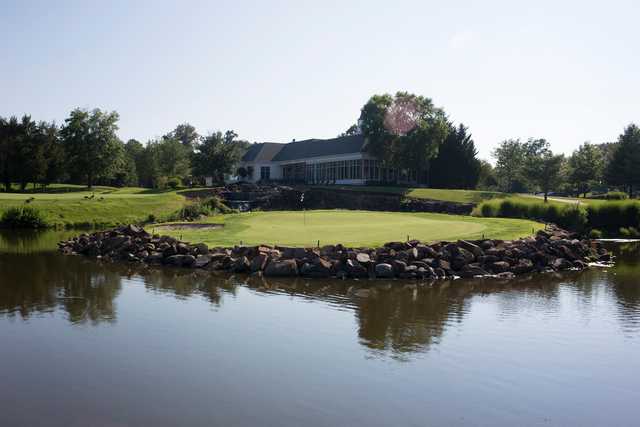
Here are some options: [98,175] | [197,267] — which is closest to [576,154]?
[98,175]

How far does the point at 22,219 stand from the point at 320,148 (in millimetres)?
41439

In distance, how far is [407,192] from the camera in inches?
2242

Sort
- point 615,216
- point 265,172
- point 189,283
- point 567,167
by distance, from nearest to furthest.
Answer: point 189,283 → point 615,216 → point 567,167 → point 265,172

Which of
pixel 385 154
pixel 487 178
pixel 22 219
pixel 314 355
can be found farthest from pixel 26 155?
pixel 487 178

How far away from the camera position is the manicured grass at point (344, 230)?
24.3m

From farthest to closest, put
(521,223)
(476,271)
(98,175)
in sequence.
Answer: (98,175) → (521,223) → (476,271)

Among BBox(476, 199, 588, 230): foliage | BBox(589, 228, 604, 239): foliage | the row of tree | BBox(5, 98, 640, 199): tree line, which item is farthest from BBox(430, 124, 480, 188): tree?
BBox(589, 228, 604, 239): foliage

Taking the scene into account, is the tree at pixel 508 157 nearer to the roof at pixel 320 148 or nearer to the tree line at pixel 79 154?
the roof at pixel 320 148

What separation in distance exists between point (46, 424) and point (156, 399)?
4.99ft

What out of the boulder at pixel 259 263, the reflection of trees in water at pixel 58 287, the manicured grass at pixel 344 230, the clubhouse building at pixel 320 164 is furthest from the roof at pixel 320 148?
the reflection of trees in water at pixel 58 287

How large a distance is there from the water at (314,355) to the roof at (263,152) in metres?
63.9

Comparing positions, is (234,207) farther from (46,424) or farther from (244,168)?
(46,424)

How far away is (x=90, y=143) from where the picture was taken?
2926 inches

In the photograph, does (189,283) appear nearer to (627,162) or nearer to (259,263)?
(259,263)
